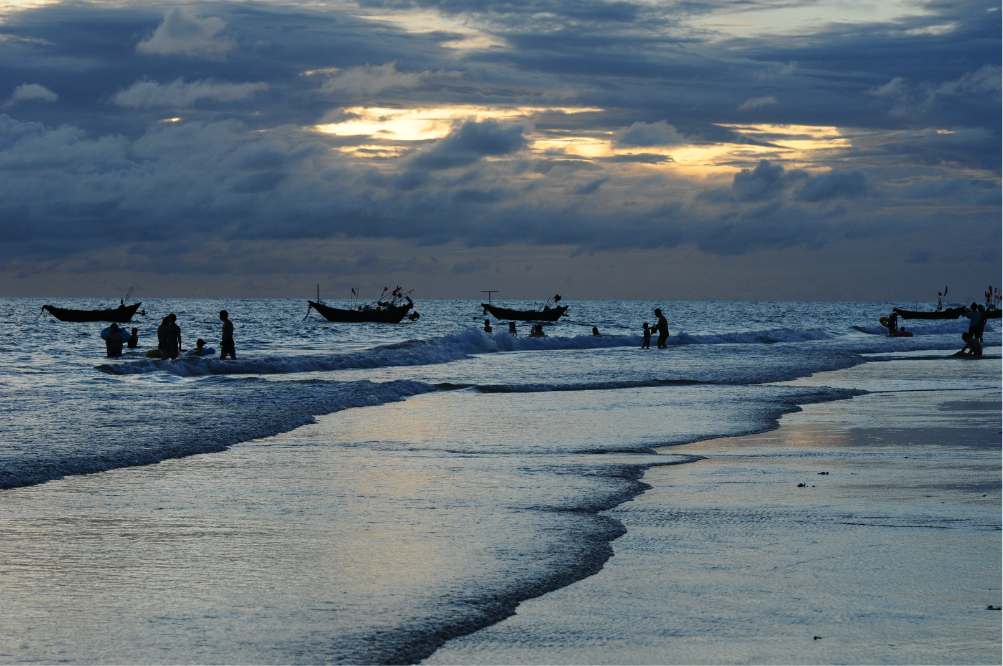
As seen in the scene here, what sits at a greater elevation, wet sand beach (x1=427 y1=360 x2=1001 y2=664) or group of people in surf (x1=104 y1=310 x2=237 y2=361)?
group of people in surf (x1=104 y1=310 x2=237 y2=361)


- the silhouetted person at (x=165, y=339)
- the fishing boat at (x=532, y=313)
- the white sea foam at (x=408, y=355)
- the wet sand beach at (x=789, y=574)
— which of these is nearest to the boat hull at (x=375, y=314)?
the fishing boat at (x=532, y=313)

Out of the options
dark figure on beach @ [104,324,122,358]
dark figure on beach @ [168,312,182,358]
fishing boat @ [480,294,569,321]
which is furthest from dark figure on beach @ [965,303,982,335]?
fishing boat @ [480,294,569,321]

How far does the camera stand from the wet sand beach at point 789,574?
440 cm

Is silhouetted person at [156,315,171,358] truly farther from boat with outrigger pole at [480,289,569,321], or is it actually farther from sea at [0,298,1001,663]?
boat with outrigger pole at [480,289,569,321]

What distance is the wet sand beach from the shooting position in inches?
173

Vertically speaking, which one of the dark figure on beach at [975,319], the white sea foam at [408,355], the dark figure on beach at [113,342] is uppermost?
the dark figure on beach at [975,319]

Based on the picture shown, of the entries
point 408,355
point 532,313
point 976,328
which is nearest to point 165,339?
point 408,355

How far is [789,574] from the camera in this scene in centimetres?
556

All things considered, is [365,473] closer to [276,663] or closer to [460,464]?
[460,464]

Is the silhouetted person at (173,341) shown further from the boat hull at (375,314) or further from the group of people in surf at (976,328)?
the boat hull at (375,314)

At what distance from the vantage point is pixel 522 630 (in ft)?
15.4

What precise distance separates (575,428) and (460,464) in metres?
4.00

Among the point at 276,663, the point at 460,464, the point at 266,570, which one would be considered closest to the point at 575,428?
the point at 460,464

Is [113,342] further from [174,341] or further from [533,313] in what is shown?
[533,313]
